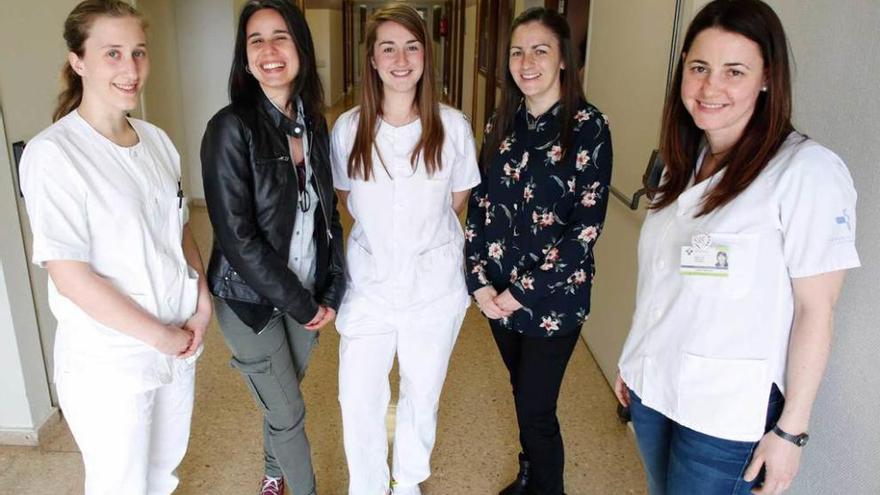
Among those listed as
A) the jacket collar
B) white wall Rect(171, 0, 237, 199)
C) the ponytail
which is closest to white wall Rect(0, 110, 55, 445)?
the ponytail

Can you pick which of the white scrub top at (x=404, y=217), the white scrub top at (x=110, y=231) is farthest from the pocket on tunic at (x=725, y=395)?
the white scrub top at (x=110, y=231)

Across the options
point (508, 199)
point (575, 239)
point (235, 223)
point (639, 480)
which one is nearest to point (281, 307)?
point (235, 223)

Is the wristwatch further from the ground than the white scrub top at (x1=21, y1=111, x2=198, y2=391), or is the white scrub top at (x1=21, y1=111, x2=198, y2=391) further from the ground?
the white scrub top at (x1=21, y1=111, x2=198, y2=391)

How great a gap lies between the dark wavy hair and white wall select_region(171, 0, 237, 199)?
11.6ft

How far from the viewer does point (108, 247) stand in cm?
137

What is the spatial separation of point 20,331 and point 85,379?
1.06 m

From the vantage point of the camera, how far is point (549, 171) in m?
1.66

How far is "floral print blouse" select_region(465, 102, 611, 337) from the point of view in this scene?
1643mm

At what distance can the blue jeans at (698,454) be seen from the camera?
3.84 ft

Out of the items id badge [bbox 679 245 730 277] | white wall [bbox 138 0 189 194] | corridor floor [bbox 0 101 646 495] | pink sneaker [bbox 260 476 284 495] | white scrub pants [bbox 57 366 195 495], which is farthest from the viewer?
white wall [bbox 138 0 189 194]

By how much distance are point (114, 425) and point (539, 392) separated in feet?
3.74

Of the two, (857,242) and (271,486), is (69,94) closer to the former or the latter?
(271,486)

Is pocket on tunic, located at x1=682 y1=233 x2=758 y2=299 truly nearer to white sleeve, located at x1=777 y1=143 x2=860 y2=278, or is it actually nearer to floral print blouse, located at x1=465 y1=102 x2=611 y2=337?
white sleeve, located at x1=777 y1=143 x2=860 y2=278

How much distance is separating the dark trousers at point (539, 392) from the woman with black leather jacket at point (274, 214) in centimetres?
58
